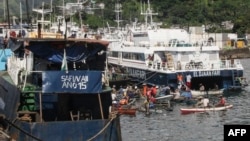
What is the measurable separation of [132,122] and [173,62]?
63.1 ft

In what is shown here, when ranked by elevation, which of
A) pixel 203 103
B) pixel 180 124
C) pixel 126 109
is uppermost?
pixel 203 103

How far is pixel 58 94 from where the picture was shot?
84.3 ft

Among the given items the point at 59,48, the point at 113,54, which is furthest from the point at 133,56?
the point at 59,48

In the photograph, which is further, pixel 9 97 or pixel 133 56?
pixel 133 56

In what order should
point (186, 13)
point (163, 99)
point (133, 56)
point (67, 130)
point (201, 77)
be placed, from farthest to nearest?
1. point (186, 13)
2. point (133, 56)
3. point (201, 77)
4. point (163, 99)
5. point (67, 130)

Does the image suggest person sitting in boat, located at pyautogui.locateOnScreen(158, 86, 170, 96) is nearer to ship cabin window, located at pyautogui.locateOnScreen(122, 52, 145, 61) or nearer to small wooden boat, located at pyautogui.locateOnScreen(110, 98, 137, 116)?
small wooden boat, located at pyautogui.locateOnScreen(110, 98, 137, 116)

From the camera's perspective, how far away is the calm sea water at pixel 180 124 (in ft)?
116

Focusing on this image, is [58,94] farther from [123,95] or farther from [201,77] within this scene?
[201,77]

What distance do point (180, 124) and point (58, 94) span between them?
644 inches

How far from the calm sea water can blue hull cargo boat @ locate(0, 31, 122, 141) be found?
8.66 m

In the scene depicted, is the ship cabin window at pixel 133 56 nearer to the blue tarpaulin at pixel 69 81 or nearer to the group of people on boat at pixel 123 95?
the group of people on boat at pixel 123 95

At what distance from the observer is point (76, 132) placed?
78.1ft

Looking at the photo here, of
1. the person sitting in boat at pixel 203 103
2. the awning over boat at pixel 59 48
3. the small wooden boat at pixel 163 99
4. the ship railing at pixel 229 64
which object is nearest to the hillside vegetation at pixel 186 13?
the ship railing at pixel 229 64

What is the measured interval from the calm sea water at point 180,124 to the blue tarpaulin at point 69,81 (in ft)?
34.5
